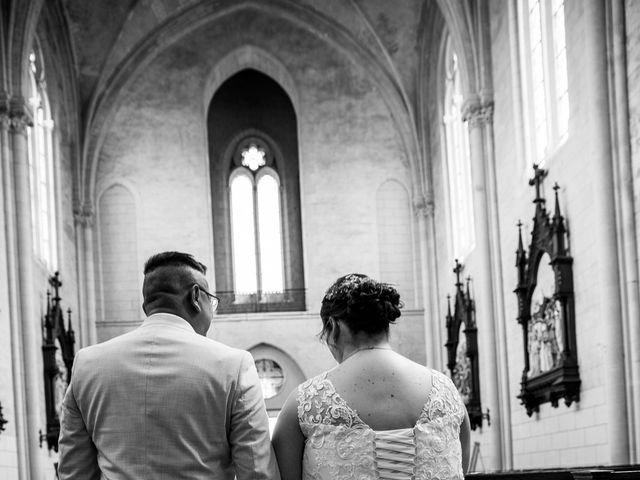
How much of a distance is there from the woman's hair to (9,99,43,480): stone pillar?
1448 centimetres

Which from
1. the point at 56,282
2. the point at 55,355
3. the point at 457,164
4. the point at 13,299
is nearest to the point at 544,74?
the point at 457,164

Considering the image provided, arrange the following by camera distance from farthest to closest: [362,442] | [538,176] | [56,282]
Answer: [56,282] → [538,176] → [362,442]

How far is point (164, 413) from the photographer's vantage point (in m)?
3.08

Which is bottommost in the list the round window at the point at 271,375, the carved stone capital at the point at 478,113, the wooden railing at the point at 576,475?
the round window at the point at 271,375

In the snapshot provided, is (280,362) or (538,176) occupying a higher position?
(538,176)

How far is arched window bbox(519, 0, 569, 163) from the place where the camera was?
13961 millimetres

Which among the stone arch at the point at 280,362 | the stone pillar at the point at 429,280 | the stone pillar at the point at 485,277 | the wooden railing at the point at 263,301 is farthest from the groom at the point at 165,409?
the wooden railing at the point at 263,301

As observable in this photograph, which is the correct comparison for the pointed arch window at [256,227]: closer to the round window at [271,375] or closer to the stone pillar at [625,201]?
the round window at [271,375]

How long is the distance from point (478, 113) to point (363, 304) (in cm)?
1485

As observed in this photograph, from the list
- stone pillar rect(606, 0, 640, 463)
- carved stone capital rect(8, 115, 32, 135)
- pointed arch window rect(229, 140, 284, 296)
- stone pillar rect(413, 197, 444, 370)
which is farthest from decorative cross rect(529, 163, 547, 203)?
pointed arch window rect(229, 140, 284, 296)

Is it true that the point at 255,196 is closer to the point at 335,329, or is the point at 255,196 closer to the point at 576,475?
the point at 576,475

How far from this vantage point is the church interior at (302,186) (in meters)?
14.7

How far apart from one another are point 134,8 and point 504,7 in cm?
996

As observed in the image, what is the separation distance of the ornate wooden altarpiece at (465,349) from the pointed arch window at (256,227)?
5656 mm
